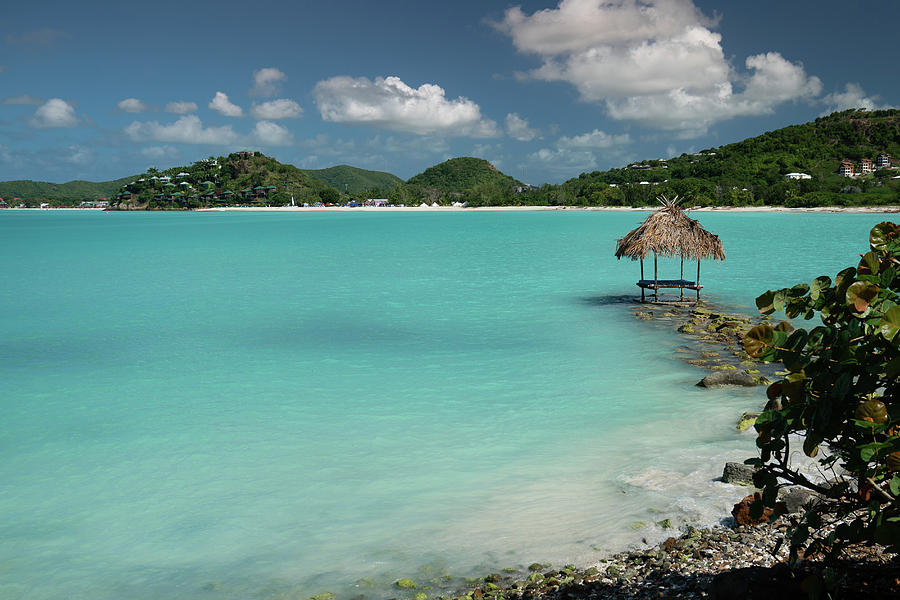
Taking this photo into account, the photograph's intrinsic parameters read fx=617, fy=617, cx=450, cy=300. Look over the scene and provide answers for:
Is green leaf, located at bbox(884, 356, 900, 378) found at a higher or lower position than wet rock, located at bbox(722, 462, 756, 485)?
higher

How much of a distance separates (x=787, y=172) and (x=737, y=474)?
387 feet

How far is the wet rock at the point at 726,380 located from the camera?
9.70 metres

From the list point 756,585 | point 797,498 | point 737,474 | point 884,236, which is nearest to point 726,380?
point 737,474

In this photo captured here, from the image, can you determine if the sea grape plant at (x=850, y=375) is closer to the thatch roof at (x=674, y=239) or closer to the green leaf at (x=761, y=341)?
the green leaf at (x=761, y=341)

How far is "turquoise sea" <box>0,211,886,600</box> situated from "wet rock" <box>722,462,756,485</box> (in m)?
0.21

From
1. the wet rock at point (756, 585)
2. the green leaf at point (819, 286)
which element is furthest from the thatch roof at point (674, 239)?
the green leaf at point (819, 286)

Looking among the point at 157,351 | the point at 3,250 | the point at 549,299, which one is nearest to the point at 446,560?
the point at 157,351

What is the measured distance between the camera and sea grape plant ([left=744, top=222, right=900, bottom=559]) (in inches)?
82.4

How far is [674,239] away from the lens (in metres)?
15.4

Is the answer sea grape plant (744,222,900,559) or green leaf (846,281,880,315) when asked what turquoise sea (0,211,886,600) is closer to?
sea grape plant (744,222,900,559)

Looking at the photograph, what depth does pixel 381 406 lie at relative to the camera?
31.0 ft

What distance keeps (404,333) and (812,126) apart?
141364mm

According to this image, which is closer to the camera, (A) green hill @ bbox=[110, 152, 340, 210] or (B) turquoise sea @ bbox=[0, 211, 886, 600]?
(B) turquoise sea @ bbox=[0, 211, 886, 600]

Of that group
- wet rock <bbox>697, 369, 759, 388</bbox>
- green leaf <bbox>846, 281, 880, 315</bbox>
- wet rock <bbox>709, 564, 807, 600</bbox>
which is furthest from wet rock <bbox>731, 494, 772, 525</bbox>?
wet rock <bbox>697, 369, 759, 388</bbox>
